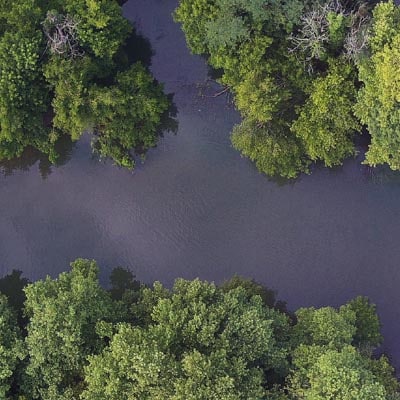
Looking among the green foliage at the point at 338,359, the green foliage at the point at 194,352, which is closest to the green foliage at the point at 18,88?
the green foliage at the point at 194,352

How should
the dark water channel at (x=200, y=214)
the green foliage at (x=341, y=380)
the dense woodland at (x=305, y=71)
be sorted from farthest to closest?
the dark water channel at (x=200, y=214)
the dense woodland at (x=305, y=71)
the green foliage at (x=341, y=380)

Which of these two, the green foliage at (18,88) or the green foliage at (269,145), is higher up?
the green foliage at (269,145)

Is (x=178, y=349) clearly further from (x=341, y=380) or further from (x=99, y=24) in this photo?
(x=99, y=24)

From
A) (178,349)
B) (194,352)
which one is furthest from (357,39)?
(178,349)

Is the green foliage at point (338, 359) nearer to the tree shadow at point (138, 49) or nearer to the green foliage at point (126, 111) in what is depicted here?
the green foliage at point (126, 111)

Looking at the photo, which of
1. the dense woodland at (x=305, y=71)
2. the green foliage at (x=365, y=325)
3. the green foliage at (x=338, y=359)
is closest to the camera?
the green foliage at (x=338, y=359)

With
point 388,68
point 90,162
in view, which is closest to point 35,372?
point 90,162
